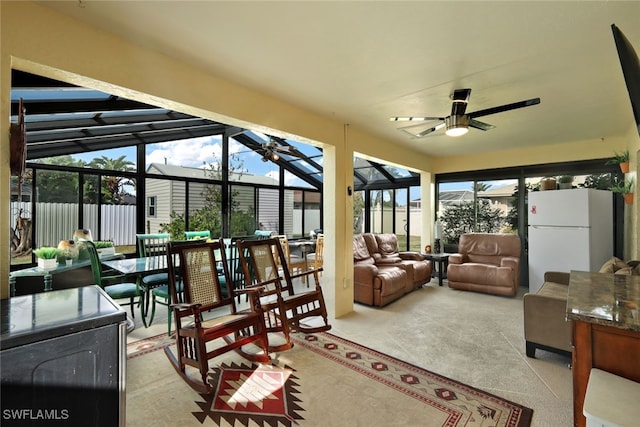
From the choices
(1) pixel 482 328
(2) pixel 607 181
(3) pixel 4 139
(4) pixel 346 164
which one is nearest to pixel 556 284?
(1) pixel 482 328

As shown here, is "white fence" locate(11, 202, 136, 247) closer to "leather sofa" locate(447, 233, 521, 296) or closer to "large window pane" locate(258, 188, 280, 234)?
"large window pane" locate(258, 188, 280, 234)

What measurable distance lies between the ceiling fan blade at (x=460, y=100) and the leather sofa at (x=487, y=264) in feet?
10.4

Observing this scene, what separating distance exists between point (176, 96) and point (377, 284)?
132 inches

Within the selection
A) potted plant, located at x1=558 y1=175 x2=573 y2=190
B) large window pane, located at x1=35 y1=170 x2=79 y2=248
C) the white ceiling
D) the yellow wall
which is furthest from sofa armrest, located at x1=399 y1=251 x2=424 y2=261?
large window pane, located at x1=35 y1=170 x2=79 y2=248

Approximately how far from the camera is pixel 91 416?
4.27ft

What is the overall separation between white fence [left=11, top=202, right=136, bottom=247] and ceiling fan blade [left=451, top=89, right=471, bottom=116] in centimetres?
542

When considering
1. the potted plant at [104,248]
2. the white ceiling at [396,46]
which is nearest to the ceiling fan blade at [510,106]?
the white ceiling at [396,46]

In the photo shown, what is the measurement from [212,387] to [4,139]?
2056 mm

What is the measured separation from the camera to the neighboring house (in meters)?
5.57

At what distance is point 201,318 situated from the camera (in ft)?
7.73

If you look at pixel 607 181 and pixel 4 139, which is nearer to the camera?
pixel 4 139

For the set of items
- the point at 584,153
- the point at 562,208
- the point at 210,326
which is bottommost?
the point at 210,326

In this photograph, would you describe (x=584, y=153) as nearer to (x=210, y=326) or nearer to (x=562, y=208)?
Answer: (x=562, y=208)

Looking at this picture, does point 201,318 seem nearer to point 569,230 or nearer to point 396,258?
point 396,258
